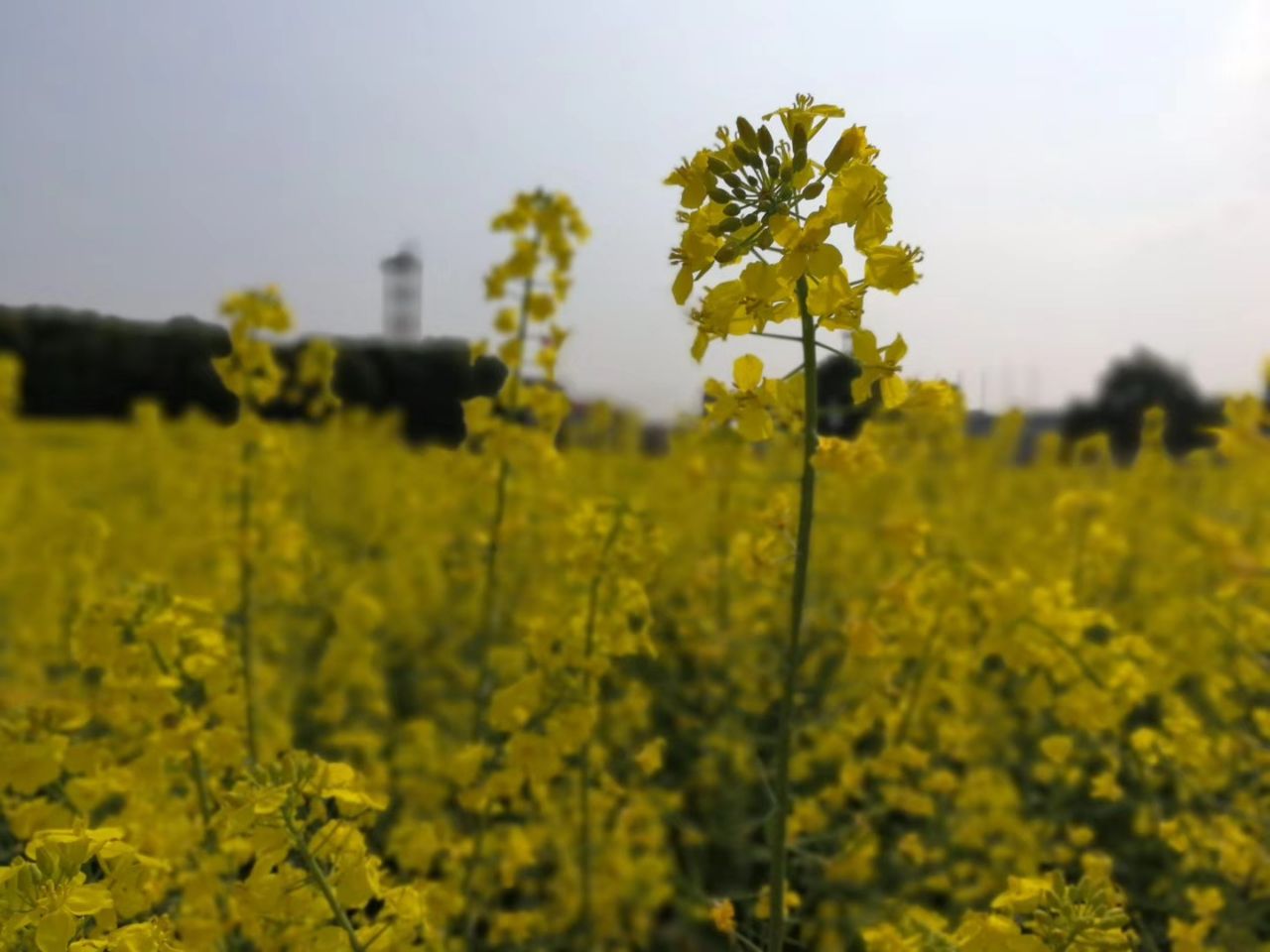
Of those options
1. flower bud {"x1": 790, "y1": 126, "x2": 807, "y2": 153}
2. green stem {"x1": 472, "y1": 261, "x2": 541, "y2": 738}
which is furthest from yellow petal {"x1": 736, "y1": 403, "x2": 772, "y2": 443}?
green stem {"x1": 472, "y1": 261, "x2": 541, "y2": 738}

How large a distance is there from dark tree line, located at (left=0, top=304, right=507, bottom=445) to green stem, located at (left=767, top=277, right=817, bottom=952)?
23.5m

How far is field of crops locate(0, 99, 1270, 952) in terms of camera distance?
67.5 inches

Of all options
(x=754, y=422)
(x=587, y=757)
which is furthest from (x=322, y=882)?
(x=587, y=757)

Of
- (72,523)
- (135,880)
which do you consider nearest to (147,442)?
(72,523)

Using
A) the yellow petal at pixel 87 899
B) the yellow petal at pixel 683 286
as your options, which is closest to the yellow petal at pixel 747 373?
the yellow petal at pixel 683 286

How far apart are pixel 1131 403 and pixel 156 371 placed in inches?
821

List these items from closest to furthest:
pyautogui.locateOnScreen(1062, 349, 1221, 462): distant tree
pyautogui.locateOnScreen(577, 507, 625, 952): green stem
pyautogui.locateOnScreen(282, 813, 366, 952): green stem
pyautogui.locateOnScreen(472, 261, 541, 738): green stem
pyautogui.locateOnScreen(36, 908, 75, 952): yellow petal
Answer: pyautogui.locateOnScreen(36, 908, 75, 952): yellow petal < pyautogui.locateOnScreen(282, 813, 366, 952): green stem < pyautogui.locateOnScreen(577, 507, 625, 952): green stem < pyautogui.locateOnScreen(472, 261, 541, 738): green stem < pyautogui.locateOnScreen(1062, 349, 1221, 462): distant tree

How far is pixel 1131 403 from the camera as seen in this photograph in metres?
20.3

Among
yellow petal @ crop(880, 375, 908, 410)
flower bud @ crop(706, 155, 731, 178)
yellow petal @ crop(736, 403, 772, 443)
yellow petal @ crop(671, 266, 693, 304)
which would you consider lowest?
yellow petal @ crop(736, 403, 772, 443)

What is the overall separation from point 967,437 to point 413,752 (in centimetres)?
709

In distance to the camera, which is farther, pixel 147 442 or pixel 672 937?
pixel 147 442

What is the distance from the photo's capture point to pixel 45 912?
4.64ft

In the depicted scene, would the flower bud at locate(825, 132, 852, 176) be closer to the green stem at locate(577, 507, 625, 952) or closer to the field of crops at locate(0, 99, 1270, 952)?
the field of crops at locate(0, 99, 1270, 952)

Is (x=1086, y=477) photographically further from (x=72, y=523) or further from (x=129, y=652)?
(x=129, y=652)
